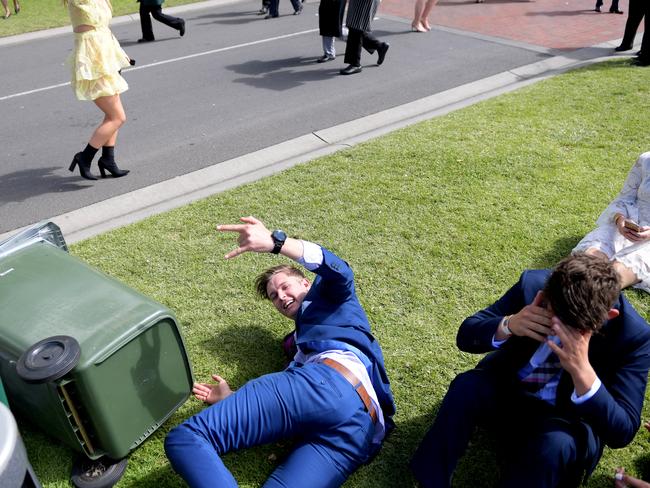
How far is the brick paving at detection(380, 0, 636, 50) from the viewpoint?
407 inches

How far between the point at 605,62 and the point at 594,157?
362cm

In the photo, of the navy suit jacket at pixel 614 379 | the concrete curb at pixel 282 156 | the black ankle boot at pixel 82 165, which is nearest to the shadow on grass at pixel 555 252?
the navy suit jacket at pixel 614 379

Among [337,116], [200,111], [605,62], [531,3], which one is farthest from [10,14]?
[605,62]

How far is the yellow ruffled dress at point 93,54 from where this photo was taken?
16.9 ft

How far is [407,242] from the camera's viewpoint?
15.0 feet

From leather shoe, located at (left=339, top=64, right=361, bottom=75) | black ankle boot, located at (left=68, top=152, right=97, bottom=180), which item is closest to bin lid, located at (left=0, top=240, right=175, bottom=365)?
black ankle boot, located at (left=68, top=152, right=97, bottom=180)

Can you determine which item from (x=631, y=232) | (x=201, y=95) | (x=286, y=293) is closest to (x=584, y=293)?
(x=286, y=293)

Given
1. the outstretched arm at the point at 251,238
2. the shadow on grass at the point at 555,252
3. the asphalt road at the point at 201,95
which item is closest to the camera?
the outstretched arm at the point at 251,238

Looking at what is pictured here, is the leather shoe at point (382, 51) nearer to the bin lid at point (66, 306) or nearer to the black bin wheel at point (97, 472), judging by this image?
the bin lid at point (66, 306)

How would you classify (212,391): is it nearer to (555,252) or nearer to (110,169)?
(555,252)

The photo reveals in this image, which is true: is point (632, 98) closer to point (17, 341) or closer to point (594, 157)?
point (594, 157)

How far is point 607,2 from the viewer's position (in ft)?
42.0

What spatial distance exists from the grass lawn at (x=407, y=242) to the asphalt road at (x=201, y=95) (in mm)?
1163

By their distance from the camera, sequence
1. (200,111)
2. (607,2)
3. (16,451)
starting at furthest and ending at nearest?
(607,2)
(200,111)
(16,451)
